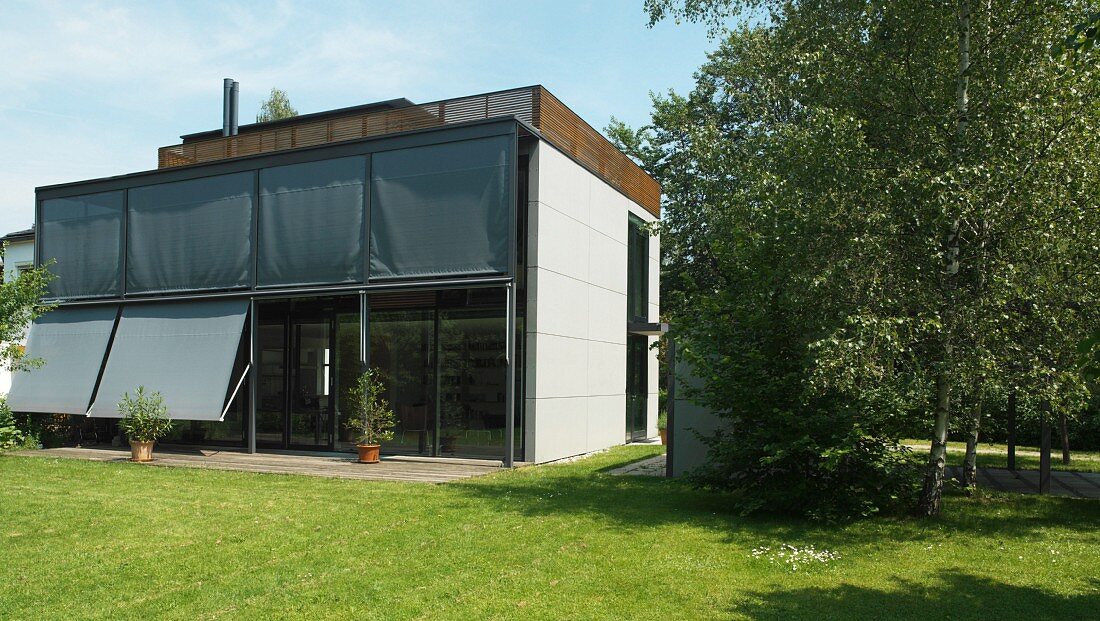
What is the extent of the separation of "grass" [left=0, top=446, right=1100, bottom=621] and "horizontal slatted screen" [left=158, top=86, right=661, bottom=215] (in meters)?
7.30

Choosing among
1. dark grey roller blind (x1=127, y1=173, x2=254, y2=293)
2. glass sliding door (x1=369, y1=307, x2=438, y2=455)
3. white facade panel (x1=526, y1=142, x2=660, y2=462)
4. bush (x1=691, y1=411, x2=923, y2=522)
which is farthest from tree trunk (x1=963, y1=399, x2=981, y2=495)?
dark grey roller blind (x1=127, y1=173, x2=254, y2=293)

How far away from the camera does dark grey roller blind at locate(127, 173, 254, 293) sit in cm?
1644

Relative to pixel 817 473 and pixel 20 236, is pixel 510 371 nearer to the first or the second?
pixel 817 473

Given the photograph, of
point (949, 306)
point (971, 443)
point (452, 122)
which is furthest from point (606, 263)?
point (949, 306)

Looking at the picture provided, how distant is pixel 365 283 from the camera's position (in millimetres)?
14875

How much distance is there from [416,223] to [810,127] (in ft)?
24.2

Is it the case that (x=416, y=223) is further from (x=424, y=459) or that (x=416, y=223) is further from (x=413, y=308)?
(x=424, y=459)

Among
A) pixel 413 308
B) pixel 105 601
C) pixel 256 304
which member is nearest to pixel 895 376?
pixel 105 601

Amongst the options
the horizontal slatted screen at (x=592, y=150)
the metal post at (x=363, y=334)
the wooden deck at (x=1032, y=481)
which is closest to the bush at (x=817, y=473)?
the wooden deck at (x=1032, y=481)

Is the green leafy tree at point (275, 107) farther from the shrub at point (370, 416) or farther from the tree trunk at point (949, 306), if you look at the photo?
the tree trunk at point (949, 306)

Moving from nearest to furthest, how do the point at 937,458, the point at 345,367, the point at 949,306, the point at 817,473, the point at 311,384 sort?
the point at 949,306 < the point at 937,458 < the point at 817,473 < the point at 345,367 < the point at 311,384

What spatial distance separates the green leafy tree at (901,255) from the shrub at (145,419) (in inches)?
399

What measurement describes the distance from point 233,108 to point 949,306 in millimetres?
17252

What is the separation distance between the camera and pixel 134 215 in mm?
17891
